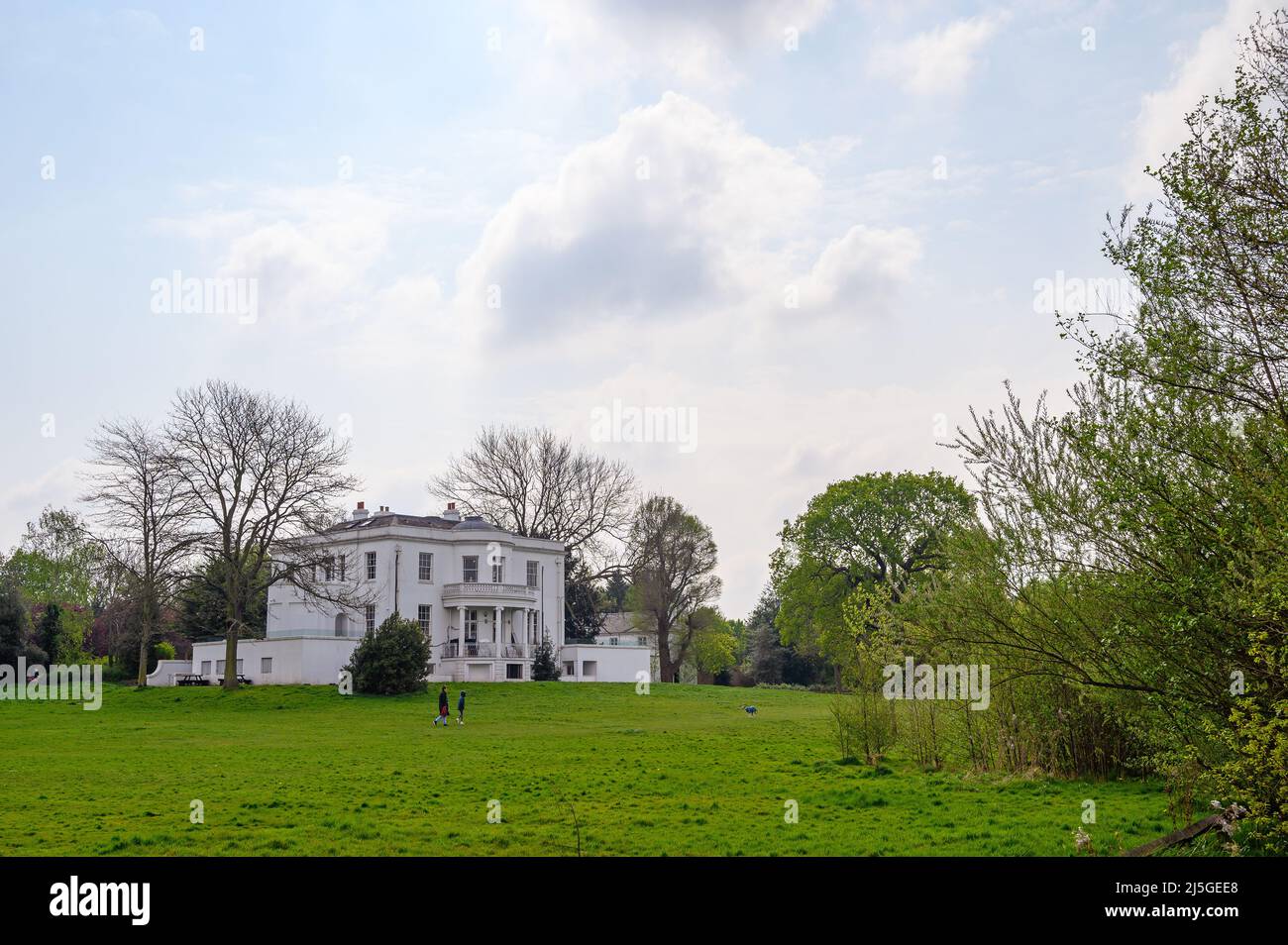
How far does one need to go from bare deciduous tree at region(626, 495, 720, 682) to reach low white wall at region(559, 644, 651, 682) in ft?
25.8

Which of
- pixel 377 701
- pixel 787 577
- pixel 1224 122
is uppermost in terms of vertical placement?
pixel 1224 122

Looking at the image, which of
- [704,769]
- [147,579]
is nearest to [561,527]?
[147,579]

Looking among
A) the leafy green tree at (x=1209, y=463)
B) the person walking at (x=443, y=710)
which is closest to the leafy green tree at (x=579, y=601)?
the person walking at (x=443, y=710)

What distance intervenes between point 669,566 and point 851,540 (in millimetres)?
18573

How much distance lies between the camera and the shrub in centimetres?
4953

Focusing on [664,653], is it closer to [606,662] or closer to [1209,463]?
[606,662]

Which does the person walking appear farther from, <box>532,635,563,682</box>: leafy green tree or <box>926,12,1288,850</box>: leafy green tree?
<box>926,12,1288,850</box>: leafy green tree

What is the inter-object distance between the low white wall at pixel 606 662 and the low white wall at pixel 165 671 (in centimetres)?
2020

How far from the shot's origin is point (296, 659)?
56.9m

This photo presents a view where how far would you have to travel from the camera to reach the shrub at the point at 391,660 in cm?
4953

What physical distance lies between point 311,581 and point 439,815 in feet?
119

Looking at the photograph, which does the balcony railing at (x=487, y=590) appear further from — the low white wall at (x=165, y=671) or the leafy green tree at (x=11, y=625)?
the leafy green tree at (x=11, y=625)

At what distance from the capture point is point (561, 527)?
75.5 m

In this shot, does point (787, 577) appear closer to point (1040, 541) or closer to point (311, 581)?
point (311, 581)
